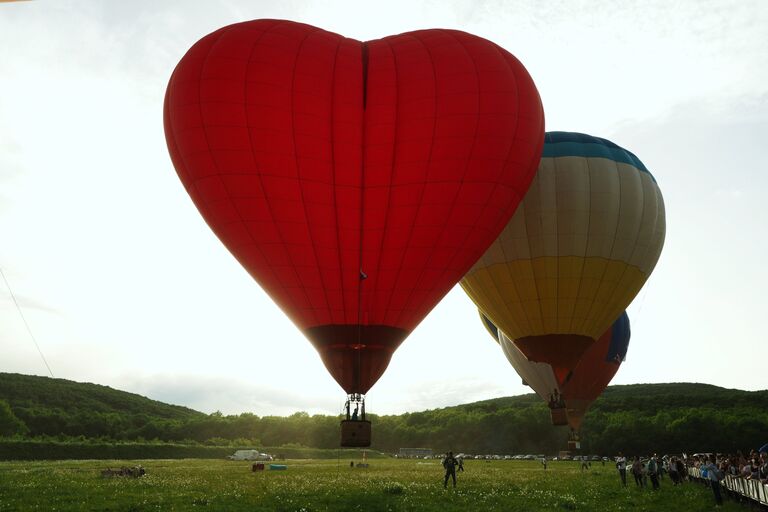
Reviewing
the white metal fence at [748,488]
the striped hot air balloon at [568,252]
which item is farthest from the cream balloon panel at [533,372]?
the white metal fence at [748,488]

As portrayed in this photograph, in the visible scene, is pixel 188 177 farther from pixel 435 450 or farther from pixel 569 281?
pixel 435 450

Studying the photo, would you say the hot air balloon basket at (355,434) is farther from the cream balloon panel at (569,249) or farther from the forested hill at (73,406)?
the forested hill at (73,406)

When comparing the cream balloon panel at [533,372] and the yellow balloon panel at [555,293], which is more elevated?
the yellow balloon panel at [555,293]

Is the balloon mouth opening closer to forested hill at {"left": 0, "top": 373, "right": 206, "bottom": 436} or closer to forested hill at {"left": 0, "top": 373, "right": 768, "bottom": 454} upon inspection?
forested hill at {"left": 0, "top": 373, "right": 768, "bottom": 454}

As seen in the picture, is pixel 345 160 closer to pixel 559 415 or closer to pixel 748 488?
pixel 748 488

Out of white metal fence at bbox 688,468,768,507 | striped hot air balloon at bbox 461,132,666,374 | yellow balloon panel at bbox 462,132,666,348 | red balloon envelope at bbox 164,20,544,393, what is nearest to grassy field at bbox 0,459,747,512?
white metal fence at bbox 688,468,768,507

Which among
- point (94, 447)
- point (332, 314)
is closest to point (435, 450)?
point (94, 447)
